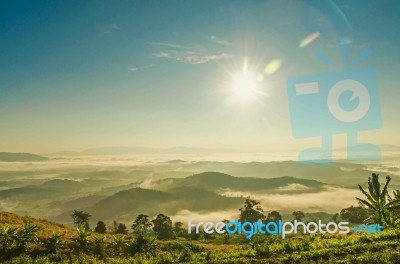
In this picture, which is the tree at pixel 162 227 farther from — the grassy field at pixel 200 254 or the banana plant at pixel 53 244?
the banana plant at pixel 53 244

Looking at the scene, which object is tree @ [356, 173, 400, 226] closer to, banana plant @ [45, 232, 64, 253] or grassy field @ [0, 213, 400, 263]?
grassy field @ [0, 213, 400, 263]

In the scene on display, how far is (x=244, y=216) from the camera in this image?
118 metres

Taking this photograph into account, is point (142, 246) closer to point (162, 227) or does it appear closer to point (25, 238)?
point (25, 238)

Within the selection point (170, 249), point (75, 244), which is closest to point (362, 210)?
point (170, 249)

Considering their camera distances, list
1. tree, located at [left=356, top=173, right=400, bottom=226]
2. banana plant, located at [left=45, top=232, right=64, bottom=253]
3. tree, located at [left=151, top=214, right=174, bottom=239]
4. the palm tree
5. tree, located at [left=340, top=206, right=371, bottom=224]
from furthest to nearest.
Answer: tree, located at [left=340, top=206, right=371, bottom=224]
tree, located at [left=151, top=214, right=174, bottom=239]
tree, located at [left=356, top=173, right=400, bottom=226]
the palm tree
banana plant, located at [left=45, top=232, right=64, bottom=253]

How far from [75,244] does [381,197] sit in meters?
30.9

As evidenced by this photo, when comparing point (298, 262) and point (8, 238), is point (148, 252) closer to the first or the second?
point (8, 238)

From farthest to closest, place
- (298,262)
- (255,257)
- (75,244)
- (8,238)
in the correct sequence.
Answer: (75,244) → (8,238) → (255,257) → (298,262)

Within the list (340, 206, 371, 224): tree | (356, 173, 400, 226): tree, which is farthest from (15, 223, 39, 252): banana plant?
(340, 206, 371, 224): tree

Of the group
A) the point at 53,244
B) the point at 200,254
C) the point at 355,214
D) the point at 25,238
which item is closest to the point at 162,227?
the point at 355,214

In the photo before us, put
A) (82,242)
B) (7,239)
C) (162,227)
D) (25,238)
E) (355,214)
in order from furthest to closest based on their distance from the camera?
(355,214), (162,227), (82,242), (25,238), (7,239)

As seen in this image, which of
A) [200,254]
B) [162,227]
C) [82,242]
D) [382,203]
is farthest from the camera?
[162,227]

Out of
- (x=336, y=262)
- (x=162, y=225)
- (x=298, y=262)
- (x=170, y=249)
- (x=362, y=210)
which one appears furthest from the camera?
(x=362, y=210)

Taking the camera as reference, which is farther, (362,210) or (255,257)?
(362,210)
